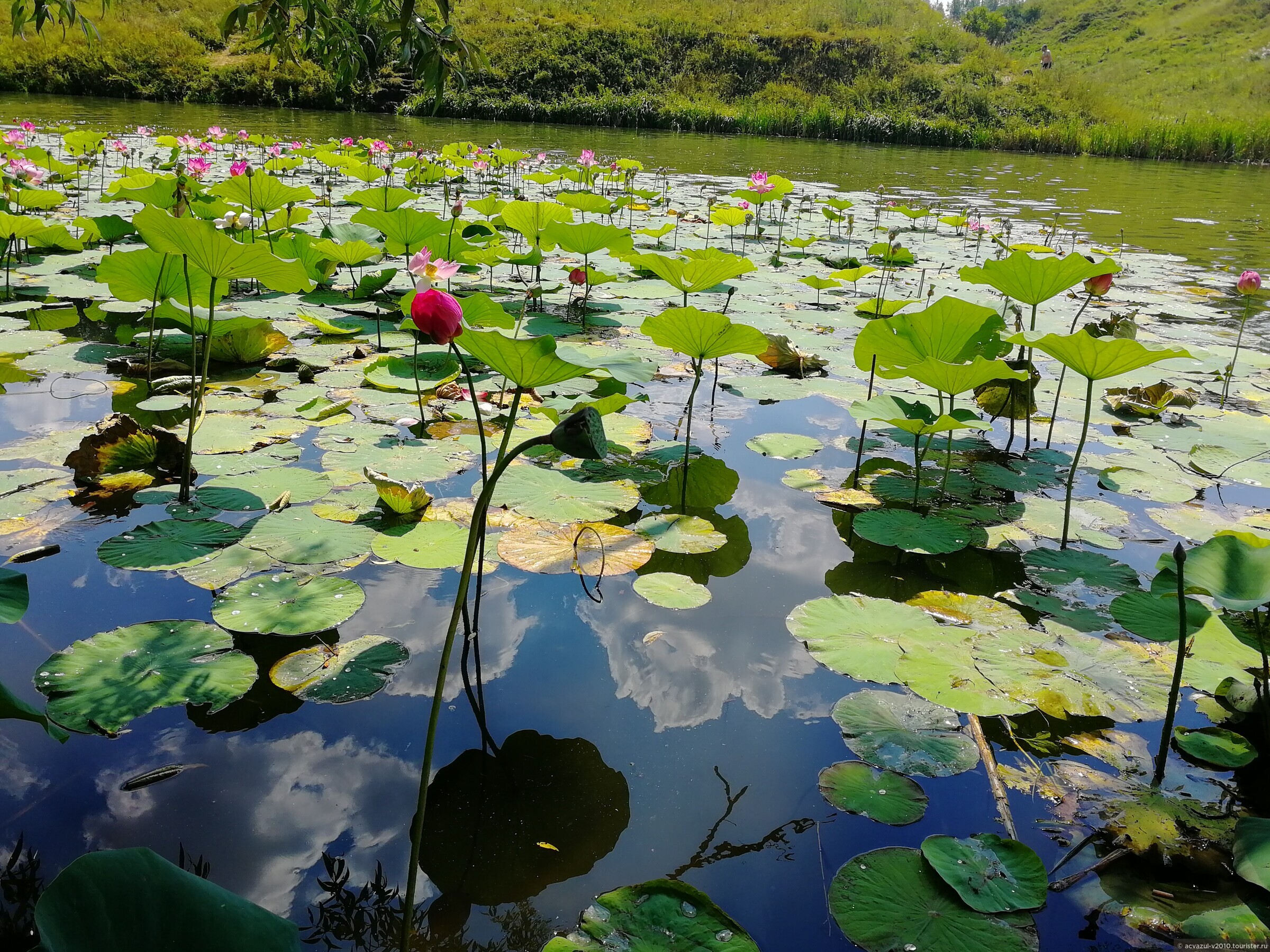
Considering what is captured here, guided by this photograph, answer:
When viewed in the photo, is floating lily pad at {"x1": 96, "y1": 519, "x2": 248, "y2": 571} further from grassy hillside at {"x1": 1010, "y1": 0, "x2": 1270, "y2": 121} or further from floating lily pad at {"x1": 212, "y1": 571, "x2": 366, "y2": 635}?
grassy hillside at {"x1": 1010, "y1": 0, "x2": 1270, "y2": 121}

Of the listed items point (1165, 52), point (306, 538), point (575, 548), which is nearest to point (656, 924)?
point (575, 548)

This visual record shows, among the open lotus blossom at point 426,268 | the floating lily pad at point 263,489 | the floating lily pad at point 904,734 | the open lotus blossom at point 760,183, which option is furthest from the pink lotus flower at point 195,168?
the floating lily pad at point 904,734

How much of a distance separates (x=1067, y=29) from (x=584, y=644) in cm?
5632

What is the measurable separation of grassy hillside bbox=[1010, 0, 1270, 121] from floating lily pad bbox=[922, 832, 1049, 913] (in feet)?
89.5

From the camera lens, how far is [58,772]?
978 millimetres

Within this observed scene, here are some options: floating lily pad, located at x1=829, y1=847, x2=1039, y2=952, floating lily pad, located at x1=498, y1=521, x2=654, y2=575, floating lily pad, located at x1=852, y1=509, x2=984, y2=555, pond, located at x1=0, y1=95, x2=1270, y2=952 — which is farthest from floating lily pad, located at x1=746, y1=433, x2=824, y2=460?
floating lily pad, located at x1=829, y1=847, x2=1039, y2=952

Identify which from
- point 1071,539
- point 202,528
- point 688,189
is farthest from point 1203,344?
point 688,189

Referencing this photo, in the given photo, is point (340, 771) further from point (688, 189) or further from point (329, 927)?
point (688, 189)

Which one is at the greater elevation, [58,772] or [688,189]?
[688,189]

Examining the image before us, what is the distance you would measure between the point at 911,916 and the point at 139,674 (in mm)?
1117

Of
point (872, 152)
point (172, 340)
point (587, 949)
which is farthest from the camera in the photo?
point (872, 152)

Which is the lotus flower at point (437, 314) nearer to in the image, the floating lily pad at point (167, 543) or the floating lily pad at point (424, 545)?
the floating lily pad at point (424, 545)

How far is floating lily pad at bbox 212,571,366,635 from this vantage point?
1.28 metres

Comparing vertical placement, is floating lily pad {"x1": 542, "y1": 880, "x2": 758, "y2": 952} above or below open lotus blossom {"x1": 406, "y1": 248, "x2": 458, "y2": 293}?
below
